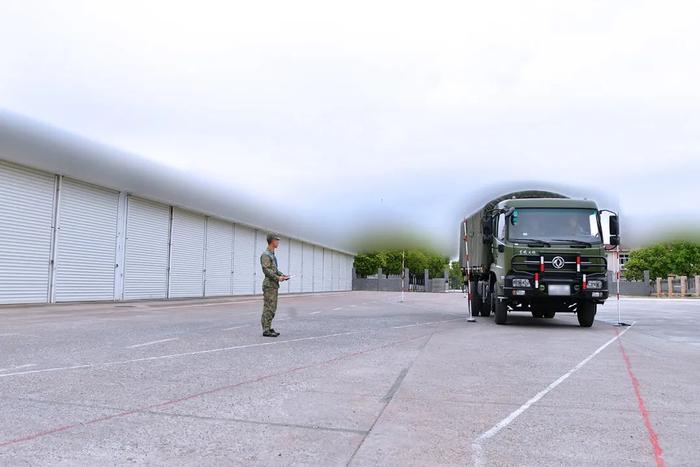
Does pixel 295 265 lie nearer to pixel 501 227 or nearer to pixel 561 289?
pixel 501 227

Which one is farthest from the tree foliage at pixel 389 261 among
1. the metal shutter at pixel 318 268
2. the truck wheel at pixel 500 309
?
the truck wheel at pixel 500 309

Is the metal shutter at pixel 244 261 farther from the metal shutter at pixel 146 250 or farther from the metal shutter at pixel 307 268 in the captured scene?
the metal shutter at pixel 307 268

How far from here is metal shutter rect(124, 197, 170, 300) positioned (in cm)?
2369

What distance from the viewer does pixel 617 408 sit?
516 cm

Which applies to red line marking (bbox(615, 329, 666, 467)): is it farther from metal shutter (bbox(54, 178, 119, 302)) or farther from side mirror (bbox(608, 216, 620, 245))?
metal shutter (bbox(54, 178, 119, 302))

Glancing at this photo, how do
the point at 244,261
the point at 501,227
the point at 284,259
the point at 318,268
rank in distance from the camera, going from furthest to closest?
the point at 318,268 → the point at 284,259 → the point at 244,261 → the point at 501,227

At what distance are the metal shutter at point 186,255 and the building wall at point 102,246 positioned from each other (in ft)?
0.16

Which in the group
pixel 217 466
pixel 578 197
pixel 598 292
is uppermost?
pixel 578 197

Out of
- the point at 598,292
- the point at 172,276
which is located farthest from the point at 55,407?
the point at 172,276

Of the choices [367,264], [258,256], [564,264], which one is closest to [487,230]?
[564,264]

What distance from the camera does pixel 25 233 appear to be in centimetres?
1845

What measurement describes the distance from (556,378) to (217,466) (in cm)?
451

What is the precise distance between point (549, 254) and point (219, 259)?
72.7 ft

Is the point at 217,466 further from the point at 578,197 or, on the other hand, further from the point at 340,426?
the point at 578,197
